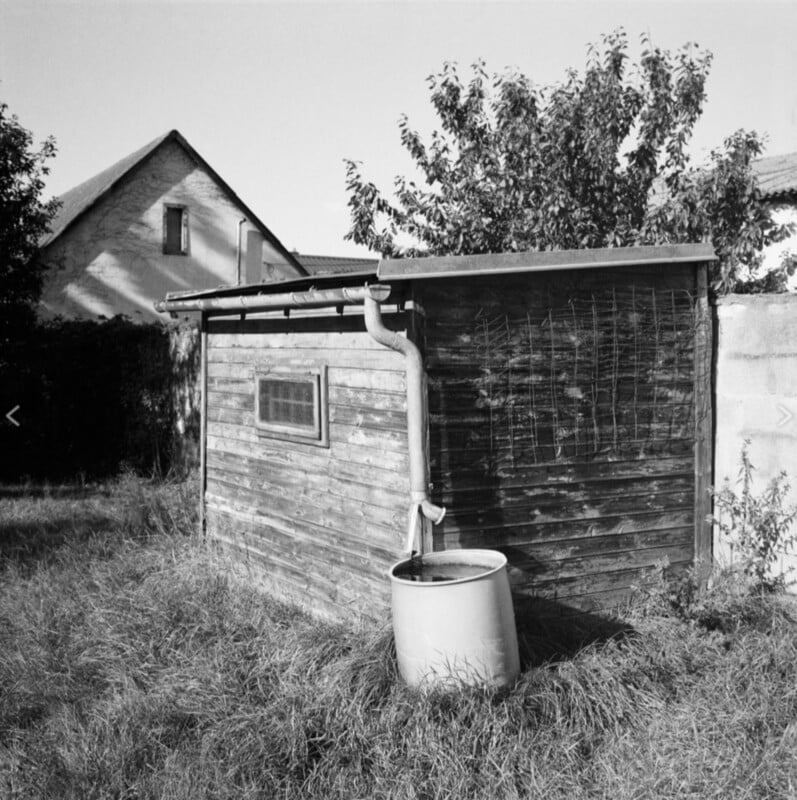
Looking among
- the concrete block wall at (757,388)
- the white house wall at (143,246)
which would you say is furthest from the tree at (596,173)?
the white house wall at (143,246)

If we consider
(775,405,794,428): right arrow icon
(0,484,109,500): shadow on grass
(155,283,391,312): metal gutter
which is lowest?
(0,484,109,500): shadow on grass

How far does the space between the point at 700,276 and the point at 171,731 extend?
4.20 meters

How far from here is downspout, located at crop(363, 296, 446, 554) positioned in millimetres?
4898

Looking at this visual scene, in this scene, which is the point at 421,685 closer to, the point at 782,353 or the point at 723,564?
the point at 723,564

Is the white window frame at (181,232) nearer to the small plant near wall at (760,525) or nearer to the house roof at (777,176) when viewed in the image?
the house roof at (777,176)

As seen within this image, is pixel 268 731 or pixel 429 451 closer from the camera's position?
pixel 268 731

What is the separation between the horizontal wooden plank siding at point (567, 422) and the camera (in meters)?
5.21

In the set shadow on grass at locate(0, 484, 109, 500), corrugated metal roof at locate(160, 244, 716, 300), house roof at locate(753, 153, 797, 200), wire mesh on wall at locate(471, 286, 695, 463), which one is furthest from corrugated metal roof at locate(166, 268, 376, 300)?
house roof at locate(753, 153, 797, 200)

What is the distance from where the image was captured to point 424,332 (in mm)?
5121

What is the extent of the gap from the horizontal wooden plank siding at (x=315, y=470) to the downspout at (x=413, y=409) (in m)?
0.29

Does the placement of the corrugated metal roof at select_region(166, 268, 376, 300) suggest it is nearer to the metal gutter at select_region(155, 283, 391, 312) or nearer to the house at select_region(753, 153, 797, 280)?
the metal gutter at select_region(155, 283, 391, 312)

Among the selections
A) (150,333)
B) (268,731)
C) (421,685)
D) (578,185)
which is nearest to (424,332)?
(421,685)

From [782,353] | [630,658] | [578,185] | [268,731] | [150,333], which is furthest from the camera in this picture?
[150,333]

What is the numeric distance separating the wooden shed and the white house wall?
14200 mm
